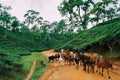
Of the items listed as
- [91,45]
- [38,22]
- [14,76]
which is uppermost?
[38,22]

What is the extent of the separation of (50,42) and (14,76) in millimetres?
65469

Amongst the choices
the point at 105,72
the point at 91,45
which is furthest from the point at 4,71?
the point at 91,45

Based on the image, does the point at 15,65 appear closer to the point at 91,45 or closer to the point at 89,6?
the point at 91,45

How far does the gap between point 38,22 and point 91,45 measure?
65016mm

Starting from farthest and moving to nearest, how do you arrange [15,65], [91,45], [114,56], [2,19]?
[2,19] → [91,45] → [114,56] → [15,65]

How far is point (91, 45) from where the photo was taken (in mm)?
38156

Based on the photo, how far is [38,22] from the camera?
101250 millimetres

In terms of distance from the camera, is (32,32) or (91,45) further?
(32,32)

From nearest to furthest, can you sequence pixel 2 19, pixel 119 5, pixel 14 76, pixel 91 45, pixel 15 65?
pixel 14 76, pixel 15 65, pixel 91 45, pixel 119 5, pixel 2 19

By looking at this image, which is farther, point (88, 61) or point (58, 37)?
point (58, 37)

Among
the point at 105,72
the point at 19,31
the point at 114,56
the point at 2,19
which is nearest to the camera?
the point at 105,72

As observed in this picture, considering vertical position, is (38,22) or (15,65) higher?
(38,22)

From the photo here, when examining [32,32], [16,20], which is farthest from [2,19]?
[32,32]

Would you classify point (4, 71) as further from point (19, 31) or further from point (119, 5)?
point (19, 31)
